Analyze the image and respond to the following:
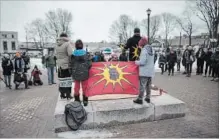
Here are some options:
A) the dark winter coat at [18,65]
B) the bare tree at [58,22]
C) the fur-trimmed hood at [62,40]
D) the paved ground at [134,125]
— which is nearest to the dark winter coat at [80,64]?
the fur-trimmed hood at [62,40]

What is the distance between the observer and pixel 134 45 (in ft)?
22.0

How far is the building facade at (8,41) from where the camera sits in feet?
327

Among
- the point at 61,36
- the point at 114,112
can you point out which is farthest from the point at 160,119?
the point at 61,36

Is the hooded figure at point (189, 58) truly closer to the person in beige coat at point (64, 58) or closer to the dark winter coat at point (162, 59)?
the dark winter coat at point (162, 59)

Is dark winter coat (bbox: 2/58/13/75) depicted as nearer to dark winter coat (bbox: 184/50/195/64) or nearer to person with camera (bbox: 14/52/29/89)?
person with camera (bbox: 14/52/29/89)

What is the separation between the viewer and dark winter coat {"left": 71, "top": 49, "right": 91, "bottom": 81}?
5.48m

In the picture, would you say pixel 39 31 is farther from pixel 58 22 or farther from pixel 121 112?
pixel 121 112

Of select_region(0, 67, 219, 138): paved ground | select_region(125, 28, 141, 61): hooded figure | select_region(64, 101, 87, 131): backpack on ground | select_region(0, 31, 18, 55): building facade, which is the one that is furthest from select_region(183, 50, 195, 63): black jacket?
select_region(0, 31, 18, 55): building facade

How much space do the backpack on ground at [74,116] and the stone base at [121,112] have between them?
120 millimetres

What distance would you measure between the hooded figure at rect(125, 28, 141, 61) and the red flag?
57cm

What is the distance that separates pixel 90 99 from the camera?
21.0 ft

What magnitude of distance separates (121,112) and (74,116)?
44.7 inches

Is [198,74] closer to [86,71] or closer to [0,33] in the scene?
[86,71]

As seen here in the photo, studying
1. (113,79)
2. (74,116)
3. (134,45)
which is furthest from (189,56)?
(74,116)
